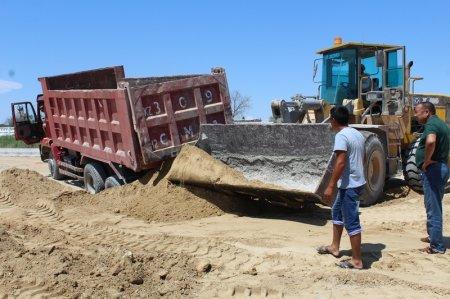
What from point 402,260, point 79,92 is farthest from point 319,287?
point 79,92

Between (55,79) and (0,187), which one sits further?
(55,79)

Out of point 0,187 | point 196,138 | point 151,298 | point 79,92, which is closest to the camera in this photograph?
point 151,298

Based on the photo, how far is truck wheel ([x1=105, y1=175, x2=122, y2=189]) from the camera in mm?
9584

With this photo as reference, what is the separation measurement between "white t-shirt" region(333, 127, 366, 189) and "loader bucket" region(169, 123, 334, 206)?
154 centimetres

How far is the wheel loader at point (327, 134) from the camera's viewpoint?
746 cm

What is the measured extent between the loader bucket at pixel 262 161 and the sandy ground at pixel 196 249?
41 cm

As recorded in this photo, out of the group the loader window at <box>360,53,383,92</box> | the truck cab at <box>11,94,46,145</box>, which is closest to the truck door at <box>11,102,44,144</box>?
the truck cab at <box>11,94,46,145</box>

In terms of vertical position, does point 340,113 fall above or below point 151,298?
above

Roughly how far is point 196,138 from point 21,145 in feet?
81.7

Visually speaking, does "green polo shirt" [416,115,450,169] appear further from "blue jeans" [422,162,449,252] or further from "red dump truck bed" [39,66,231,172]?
"red dump truck bed" [39,66,231,172]

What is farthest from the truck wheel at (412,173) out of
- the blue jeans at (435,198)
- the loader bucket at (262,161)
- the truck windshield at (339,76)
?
the blue jeans at (435,198)

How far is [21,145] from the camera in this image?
3138 cm

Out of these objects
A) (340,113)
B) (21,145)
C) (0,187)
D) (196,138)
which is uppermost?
(340,113)

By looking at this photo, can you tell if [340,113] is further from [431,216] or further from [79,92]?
[79,92]
